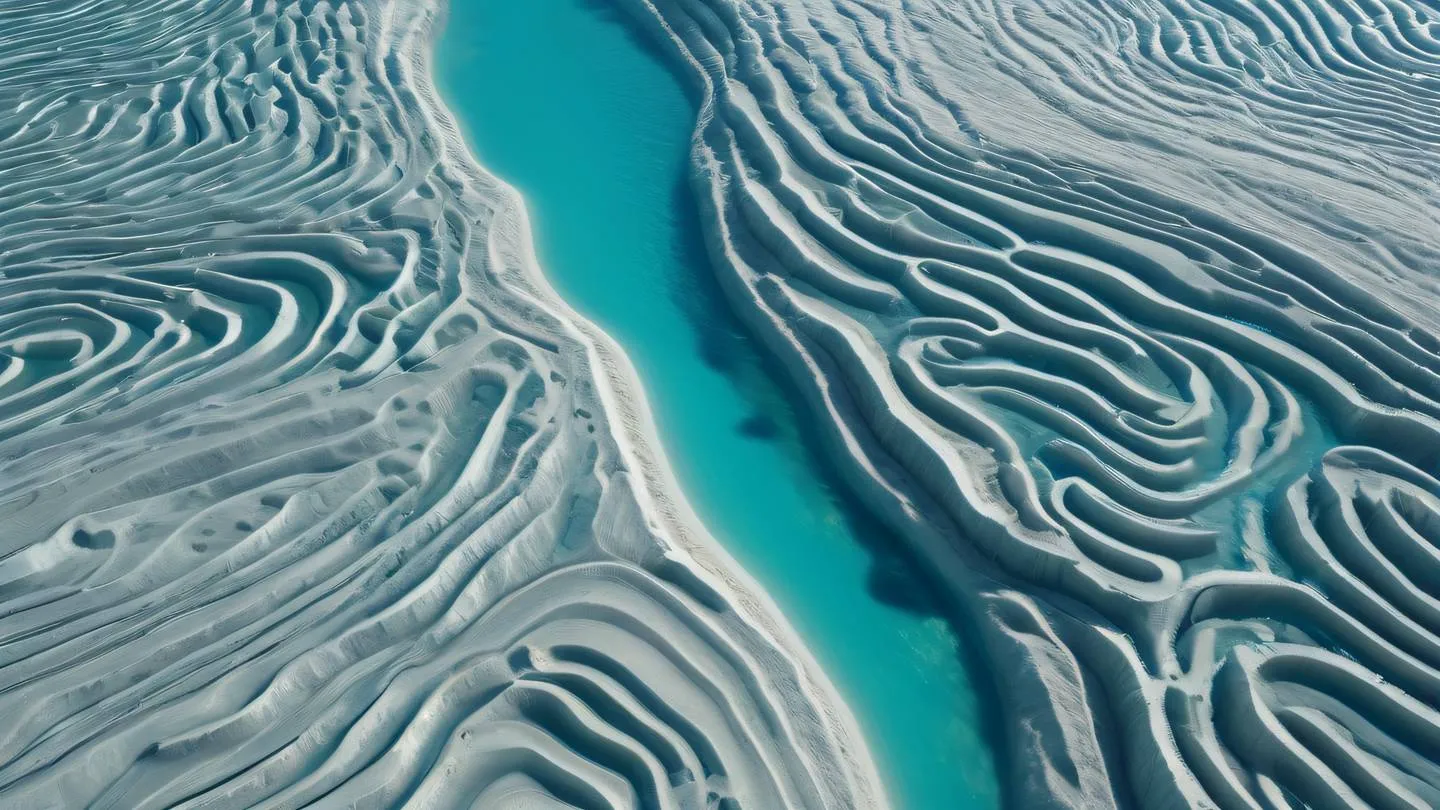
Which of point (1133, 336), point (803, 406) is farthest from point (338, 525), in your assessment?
point (1133, 336)

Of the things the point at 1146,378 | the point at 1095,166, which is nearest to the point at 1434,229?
the point at 1095,166

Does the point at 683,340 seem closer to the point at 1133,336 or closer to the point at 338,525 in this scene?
the point at 338,525

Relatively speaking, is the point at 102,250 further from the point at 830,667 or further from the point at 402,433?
the point at 830,667

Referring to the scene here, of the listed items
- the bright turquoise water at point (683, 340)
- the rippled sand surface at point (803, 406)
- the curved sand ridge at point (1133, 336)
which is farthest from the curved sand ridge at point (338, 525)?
the curved sand ridge at point (1133, 336)

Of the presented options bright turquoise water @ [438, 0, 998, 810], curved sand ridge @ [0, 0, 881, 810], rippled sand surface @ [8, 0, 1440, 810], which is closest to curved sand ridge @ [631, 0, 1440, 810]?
rippled sand surface @ [8, 0, 1440, 810]

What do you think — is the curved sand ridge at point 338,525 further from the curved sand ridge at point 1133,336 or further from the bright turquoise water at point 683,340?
the curved sand ridge at point 1133,336

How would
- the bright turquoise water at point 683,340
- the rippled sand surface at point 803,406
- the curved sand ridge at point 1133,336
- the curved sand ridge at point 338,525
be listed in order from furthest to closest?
the bright turquoise water at point 683,340 < the curved sand ridge at point 1133,336 < the rippled sand surface at point 803,406 < the curved sand ridge at point 338,525
